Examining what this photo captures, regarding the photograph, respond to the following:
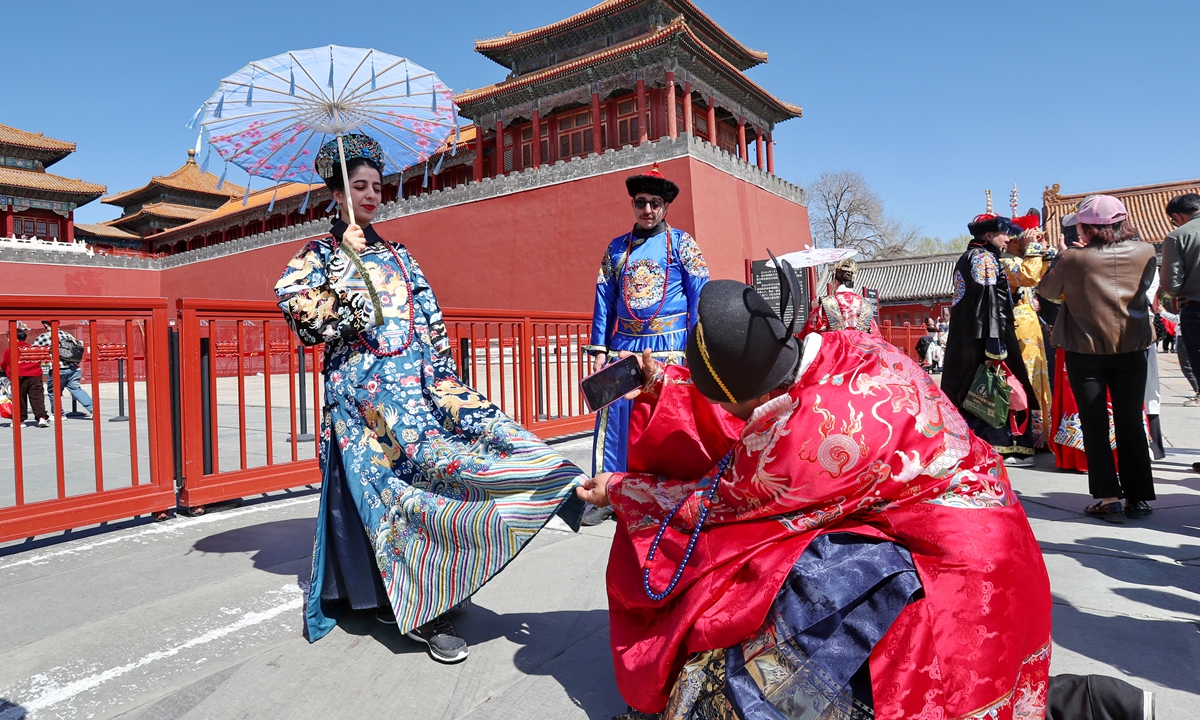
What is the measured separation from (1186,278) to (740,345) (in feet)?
9.76

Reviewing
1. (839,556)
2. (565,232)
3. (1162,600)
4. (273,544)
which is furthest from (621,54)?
(839,556)

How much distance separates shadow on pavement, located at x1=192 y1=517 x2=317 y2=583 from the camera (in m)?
2.83

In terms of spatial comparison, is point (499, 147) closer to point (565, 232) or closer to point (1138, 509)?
point (565, 232)

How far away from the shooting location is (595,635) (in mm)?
2127

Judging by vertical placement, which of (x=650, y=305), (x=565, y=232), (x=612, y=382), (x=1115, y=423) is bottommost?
(x=1115, y=423)

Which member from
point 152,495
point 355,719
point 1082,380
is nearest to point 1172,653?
point 1082,380

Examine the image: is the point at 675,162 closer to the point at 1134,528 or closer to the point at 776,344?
the point at 1134,528

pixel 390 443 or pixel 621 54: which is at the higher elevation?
pixel 621 54

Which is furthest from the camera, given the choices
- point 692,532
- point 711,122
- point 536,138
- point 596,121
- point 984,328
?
point 536,138

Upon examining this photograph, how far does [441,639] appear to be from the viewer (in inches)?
78.2

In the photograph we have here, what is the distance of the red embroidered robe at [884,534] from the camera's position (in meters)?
1.25

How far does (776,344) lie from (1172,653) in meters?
1.60

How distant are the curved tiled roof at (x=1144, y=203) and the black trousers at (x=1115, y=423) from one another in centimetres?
2358

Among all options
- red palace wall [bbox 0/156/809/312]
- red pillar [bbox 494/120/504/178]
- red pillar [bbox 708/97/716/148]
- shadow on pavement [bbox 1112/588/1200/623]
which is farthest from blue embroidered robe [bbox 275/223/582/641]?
red pillar [bbox 494/120/504/178]
